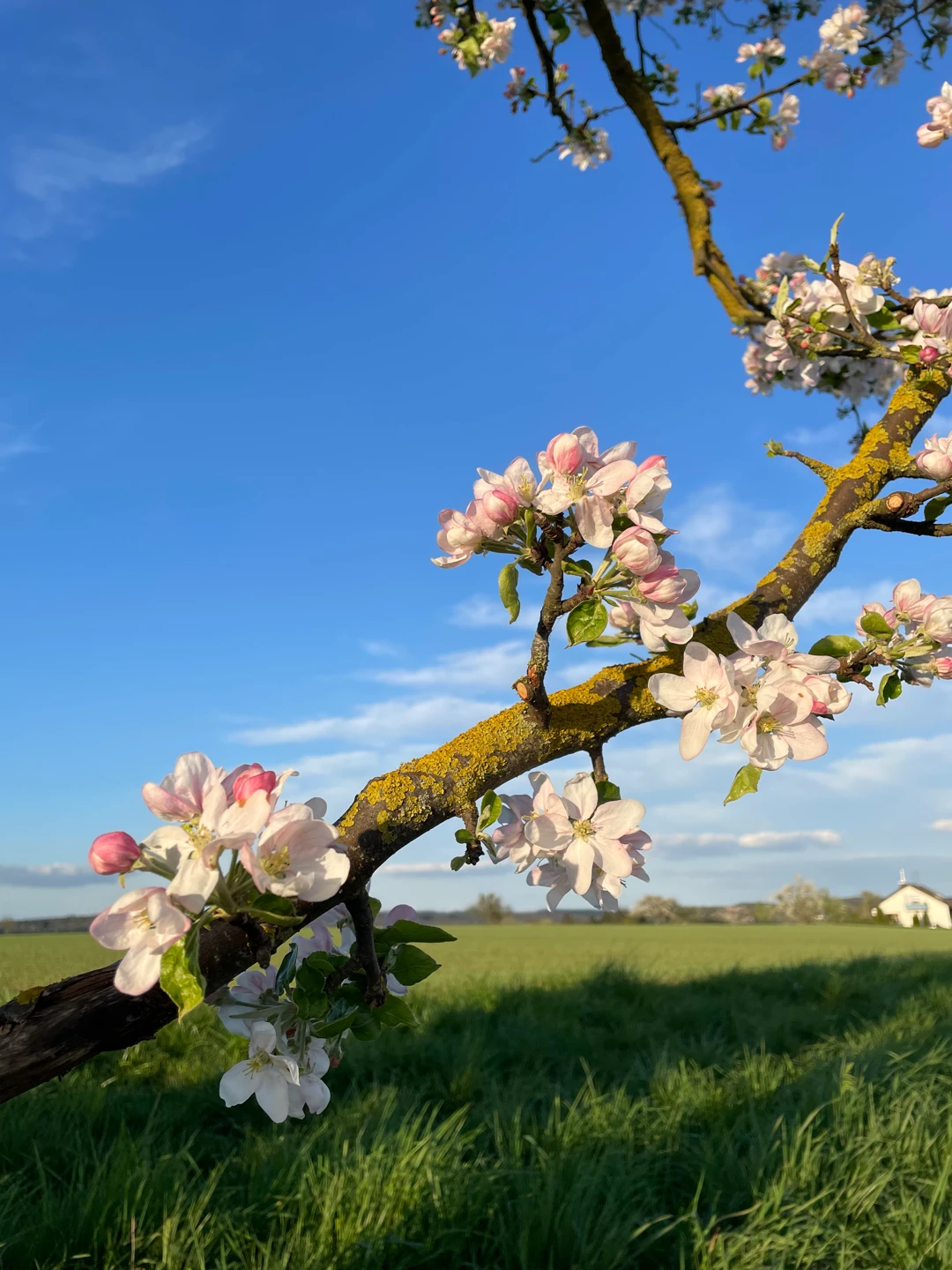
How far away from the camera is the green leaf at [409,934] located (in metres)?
1.68

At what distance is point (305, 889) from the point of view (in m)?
1.19

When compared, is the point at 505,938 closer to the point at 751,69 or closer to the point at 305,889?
the point at 751,69

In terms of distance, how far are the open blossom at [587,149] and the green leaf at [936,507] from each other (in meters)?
4.82

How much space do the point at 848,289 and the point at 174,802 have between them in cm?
270

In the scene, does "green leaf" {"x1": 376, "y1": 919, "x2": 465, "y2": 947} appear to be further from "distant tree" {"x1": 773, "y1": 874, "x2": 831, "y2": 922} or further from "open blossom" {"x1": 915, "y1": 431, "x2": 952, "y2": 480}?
"distant tree" {"x1": 773, "y1": 874, "x2": 831, "y2": 922}

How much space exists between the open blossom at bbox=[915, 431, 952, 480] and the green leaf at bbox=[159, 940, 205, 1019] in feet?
6.34

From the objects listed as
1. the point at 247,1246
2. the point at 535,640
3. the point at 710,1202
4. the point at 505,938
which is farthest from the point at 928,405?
the point at 505,938

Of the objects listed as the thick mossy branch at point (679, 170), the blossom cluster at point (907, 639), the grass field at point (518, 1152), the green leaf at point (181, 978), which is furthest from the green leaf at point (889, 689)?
the thick mossy branch at point (679, 170)

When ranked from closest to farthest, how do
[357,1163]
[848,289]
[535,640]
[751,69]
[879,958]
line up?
[535,640] → [848,289] → [357,1163] → [751,69] → [879,958]

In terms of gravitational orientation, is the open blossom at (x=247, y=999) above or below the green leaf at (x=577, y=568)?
below

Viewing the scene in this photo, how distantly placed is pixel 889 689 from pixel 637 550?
0.88 meters

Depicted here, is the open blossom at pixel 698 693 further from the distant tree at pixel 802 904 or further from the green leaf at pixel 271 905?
the distant tree at pixel 802 904

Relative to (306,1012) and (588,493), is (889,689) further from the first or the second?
(306,1012)

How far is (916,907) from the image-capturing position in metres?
26.3
